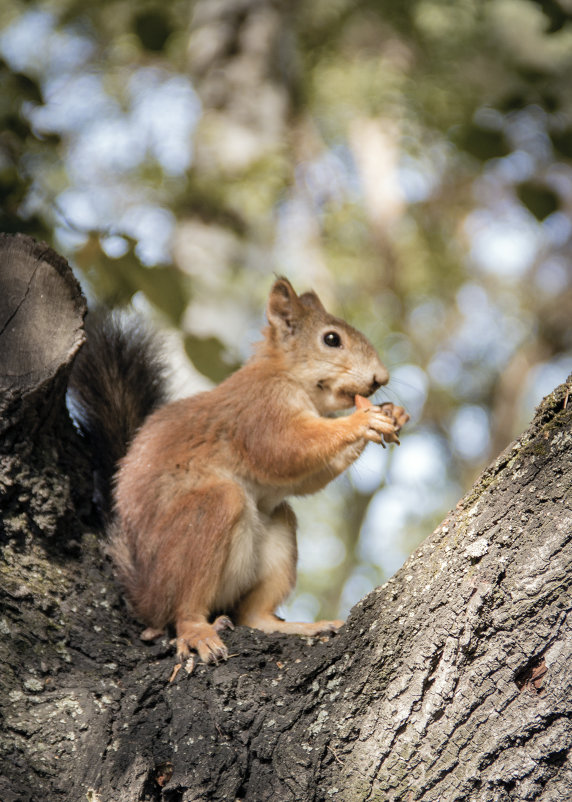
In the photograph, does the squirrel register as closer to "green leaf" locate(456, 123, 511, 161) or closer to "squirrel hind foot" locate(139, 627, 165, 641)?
"squirrel hind foot" locate(139, 627, 165, 641)

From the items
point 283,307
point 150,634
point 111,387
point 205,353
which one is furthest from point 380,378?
point 150,634

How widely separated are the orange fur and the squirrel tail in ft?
0.27

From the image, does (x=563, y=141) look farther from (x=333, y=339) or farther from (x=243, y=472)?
(x=243, y=472)

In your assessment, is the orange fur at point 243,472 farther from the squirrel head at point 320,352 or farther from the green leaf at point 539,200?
the green leaf at point 539,200

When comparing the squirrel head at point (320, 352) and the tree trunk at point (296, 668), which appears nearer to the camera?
the tree trunk at point (296, 668)

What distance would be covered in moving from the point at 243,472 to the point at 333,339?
0.69 meters

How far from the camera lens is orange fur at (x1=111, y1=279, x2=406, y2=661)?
239cm

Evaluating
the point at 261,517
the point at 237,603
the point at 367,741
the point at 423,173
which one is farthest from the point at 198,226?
the point at 423,173

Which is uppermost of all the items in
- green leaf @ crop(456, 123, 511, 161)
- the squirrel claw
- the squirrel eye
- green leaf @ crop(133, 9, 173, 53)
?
green leaf @ crop(456, 123, 511, 161)

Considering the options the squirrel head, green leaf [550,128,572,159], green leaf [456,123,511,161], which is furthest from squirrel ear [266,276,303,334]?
green leaf [550,128,572,159]

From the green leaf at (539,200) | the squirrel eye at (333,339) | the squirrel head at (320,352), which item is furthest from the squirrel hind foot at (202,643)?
the green leaf at (539,200)

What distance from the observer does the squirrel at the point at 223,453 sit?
240 cm

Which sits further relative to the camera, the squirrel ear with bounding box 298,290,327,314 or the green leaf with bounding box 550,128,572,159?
the squirrel ear with bounding box 298,290,327,314

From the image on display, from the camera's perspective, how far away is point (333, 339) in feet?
10.1
